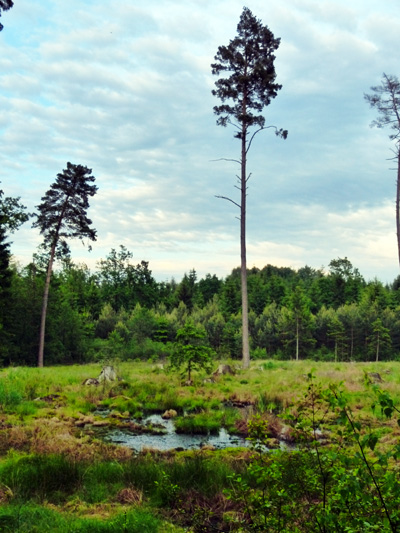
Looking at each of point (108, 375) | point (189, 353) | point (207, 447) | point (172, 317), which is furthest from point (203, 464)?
point (172, 317)

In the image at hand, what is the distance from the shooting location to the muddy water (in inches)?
356

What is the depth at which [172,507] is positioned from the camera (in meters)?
5.37

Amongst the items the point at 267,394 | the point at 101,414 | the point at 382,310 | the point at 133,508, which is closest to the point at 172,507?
the point at 133,508

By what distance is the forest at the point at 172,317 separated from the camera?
125 feet

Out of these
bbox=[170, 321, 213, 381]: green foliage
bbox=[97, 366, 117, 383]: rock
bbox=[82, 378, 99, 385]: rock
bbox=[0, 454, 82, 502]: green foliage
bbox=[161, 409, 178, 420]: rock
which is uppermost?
bbox=[170, 321, 213, 381]: green foliage

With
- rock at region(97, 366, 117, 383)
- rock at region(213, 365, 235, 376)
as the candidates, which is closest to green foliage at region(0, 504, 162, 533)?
rock at region(97, 366, 117, 383)

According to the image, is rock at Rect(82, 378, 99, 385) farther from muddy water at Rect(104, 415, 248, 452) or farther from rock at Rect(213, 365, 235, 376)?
muddy water at Rect(104, 415, 248, 452)

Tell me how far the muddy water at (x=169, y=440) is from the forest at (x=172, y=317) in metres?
11.5

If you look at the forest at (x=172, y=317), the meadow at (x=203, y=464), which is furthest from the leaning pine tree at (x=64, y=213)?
the meadow at (x=203, y=464)

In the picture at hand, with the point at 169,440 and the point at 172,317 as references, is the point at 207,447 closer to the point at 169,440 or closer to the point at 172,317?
the point at 169,440

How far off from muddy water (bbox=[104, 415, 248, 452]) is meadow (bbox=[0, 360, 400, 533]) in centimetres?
39

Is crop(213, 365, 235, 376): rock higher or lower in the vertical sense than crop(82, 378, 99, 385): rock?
higher

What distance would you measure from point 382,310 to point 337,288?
15857mm

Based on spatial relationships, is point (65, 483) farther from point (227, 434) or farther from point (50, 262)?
point (50, 262)
